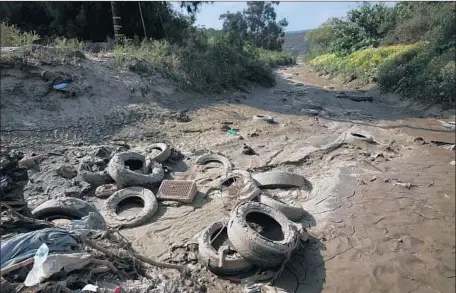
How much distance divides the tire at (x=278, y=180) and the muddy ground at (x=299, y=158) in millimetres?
236

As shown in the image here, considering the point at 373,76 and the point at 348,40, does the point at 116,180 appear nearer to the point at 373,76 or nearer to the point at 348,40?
the point at 373,76

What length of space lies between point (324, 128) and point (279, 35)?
56.2m

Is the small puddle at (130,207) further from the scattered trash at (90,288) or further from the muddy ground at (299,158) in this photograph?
the scattered trash at (90,288)

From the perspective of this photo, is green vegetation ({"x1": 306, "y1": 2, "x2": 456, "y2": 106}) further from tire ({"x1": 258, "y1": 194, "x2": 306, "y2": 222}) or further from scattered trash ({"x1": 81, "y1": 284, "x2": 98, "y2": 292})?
scattered trash ({"x1": 81, "y1": 284, "x2": 98, "y2": 292})

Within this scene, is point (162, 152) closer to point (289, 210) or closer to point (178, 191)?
point (178, 191)

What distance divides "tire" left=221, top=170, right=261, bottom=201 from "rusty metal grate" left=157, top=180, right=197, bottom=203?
718mm

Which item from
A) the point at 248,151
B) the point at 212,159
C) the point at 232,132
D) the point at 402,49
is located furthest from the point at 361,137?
the point at 402,49

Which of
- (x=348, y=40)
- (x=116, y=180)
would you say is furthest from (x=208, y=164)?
(x=348, y=40)

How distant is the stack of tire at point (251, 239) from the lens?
172 inches

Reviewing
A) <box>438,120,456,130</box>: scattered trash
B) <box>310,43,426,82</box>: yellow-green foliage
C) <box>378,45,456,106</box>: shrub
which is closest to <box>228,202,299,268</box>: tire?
<box>438,120,456,130</box>: scattered trash

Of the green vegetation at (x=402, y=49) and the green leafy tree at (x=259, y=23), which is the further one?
the green leafy tree at (x=259, y=23)

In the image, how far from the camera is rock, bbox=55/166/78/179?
6.73 meters

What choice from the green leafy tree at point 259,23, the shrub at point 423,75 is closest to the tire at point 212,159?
the shrub at point 423,75

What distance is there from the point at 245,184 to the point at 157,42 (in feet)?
34.3
